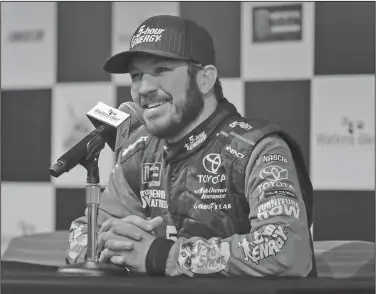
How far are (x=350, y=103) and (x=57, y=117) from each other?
43.3 inches

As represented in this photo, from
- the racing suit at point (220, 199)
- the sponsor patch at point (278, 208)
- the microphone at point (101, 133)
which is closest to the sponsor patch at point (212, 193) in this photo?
the racing suit at point (220, 199)

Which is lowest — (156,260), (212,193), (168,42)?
(156,260)

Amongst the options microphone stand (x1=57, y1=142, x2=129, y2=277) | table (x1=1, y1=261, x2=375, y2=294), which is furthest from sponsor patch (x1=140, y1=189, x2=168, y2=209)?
table (x1=1, y1=261, x2=375, y2=294)

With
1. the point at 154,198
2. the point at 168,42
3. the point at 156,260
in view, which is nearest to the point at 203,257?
the point at 156,260

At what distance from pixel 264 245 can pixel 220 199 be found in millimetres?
291

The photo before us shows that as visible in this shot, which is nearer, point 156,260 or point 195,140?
point 156,260

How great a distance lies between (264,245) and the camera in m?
1.23

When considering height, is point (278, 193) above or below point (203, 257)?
above

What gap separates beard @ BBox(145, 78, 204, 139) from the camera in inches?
58.3

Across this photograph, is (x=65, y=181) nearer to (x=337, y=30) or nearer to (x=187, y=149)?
(x=187, y=149)

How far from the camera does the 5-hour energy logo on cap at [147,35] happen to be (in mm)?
1419

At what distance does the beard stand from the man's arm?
0.88 ft

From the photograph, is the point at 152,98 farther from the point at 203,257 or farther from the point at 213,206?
the point at 203,257

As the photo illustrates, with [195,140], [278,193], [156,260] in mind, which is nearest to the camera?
[156,260]
